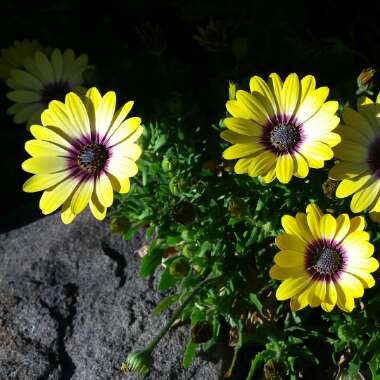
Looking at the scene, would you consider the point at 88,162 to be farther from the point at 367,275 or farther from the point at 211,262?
the point at 367,275

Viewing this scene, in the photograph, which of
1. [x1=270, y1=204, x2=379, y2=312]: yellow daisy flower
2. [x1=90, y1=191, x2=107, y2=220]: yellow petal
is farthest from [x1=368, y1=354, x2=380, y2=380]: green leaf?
[x1=90, y1=191, x2=107, y2=220]: yellow petal

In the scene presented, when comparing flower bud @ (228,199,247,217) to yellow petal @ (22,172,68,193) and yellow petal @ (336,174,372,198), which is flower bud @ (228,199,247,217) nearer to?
yellow petal @ (336,174,372,198)

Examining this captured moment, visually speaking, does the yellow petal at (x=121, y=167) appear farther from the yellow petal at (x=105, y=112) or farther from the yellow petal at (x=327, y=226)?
the yellow petal at (x=327, y=226)

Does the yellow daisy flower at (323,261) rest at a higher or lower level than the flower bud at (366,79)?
lower

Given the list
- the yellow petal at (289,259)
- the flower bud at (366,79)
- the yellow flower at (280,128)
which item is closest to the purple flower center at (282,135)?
the yellow flower at (280,128)

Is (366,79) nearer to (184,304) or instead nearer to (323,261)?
(323,261)

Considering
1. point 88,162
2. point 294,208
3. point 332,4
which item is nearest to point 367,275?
point 294,208
